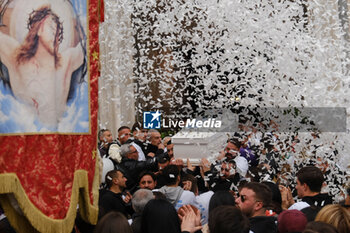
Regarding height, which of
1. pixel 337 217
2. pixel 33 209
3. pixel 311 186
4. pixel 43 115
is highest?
pixel 43 115

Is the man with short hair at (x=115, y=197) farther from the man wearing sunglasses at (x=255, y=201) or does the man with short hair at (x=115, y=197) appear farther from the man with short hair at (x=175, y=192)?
the man wearing sunglasses at (x=255, y=201)

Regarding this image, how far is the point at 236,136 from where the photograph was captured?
6023mm

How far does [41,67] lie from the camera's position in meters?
2.67

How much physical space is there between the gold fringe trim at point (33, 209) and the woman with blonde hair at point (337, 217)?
141cm

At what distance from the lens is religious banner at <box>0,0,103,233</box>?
256 centimetres

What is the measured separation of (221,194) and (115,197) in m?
1.06

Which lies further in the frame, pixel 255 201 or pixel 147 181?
pixel 147 181

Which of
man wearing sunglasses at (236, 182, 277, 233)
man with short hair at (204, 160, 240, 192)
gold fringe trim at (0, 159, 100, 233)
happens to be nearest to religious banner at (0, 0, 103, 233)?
gold fringe trim at (0, 159, 100, 233)

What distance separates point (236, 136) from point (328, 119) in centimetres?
129

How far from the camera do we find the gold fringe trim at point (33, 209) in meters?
2.52

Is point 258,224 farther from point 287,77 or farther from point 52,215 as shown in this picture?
point 287,77

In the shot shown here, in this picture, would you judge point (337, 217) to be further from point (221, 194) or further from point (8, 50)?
point (8, 50)

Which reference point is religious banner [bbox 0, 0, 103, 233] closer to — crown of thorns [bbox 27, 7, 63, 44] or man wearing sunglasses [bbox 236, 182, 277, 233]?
crown of thorns [bbox 27, 7, 63, 44]

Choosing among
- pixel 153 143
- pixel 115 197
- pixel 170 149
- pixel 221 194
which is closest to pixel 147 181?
pixel 115 197
